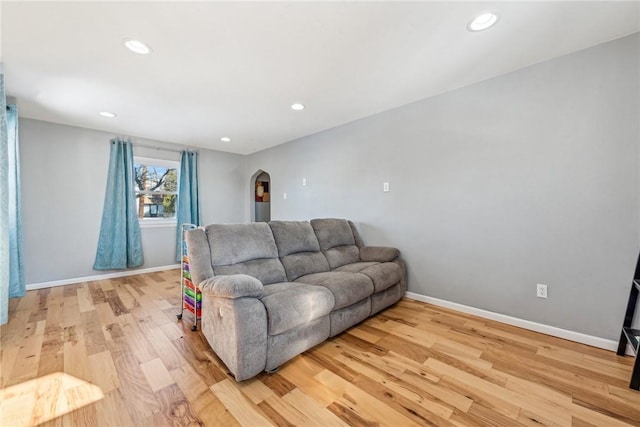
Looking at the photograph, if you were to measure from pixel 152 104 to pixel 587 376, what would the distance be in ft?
15.0

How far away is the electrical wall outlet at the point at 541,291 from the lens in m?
2.21

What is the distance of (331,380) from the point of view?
5.35 feet

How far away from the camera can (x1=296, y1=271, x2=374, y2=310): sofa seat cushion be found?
210 centimetres

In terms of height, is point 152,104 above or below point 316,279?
above

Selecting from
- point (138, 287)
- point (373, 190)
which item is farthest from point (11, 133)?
point (373, 190)

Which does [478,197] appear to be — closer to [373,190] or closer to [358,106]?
[373,190]

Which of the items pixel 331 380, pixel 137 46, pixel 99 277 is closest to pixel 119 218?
pixel 99 277

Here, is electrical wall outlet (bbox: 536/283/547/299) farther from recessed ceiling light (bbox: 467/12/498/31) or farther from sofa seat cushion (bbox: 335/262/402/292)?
recessed ceiling light (bbox: 467/12/498/31)

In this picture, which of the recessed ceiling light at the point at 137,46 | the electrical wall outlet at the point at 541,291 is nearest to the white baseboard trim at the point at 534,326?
the electrical wall outlet at the point at 541,291

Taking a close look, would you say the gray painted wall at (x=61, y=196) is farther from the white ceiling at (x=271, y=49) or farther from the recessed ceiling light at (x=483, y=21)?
the recessed ceiling light at (x=483, y=21)

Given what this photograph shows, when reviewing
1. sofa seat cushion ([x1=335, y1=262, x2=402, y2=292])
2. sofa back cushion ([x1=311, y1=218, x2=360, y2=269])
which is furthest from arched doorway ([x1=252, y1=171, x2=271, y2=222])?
sofa seat cushion ([x1=335, y1=262, x2=402, y2=292])

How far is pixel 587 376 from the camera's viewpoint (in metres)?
1.65

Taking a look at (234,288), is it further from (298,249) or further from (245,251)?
(298,249)

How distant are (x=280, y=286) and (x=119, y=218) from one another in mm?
3484
